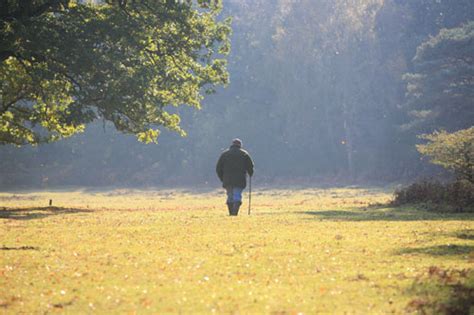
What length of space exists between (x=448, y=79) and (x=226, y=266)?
2108 inches

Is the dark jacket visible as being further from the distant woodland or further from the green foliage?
the distant woodland

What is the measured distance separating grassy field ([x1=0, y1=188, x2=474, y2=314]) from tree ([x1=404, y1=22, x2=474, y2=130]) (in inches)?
1731

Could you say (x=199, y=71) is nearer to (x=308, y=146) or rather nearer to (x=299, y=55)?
(x=299, y=55)

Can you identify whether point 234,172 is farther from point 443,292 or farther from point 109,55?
point 443,292

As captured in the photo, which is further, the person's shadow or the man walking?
the person's shadow

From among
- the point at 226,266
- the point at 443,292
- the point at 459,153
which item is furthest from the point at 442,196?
the point at 443,292

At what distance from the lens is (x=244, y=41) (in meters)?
88.8

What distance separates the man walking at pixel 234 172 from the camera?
938 inches

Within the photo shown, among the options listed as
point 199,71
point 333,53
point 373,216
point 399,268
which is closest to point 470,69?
point 333,53

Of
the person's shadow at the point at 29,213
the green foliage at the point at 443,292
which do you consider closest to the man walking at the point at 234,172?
the person's shadow at the point at 29,213

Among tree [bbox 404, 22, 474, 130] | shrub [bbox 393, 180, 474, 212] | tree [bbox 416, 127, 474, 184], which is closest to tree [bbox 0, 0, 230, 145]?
shrub [bbox 393, 180, 474, 212]

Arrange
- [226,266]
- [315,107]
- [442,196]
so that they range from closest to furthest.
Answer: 1. [226,266]
2. [442,196]
3. [315,107]

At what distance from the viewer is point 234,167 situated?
23.9 m

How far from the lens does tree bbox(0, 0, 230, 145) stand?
79.6 feet
